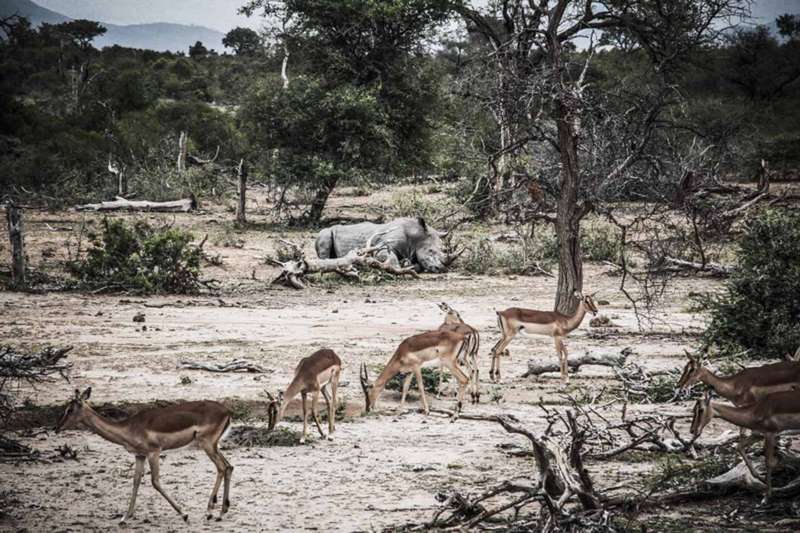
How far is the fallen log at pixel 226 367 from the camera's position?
13.1m

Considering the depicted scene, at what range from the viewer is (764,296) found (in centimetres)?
1458

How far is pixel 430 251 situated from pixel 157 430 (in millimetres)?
18300

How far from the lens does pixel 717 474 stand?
8.03 metres

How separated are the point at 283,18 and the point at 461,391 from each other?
23.6 m

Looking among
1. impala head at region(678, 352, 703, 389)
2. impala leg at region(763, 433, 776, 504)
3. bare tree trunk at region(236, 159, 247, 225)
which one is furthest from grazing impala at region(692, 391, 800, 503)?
bare tree trunk at region(236, 159, 247, 225)

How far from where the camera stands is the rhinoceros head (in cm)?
2533

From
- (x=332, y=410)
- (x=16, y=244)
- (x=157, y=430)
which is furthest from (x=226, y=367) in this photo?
(x=16, y=244)

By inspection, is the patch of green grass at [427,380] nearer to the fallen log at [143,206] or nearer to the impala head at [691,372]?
the impala head at [691,372]

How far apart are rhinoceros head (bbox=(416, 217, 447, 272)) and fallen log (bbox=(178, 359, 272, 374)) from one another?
12.3 metres

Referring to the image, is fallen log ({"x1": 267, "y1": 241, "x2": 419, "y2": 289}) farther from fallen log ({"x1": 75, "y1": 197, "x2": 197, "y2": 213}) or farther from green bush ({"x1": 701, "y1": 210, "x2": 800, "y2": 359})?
fallen log ({"x1": 75, "y1": 197, "x2": 197, "y2": 213})

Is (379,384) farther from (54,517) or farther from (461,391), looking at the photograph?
(54,517)

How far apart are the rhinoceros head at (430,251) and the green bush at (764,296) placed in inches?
434

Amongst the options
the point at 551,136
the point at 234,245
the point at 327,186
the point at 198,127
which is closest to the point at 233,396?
the point at 551,136

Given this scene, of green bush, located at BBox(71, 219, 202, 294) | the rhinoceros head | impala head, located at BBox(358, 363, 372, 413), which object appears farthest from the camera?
the rhinoceros head
